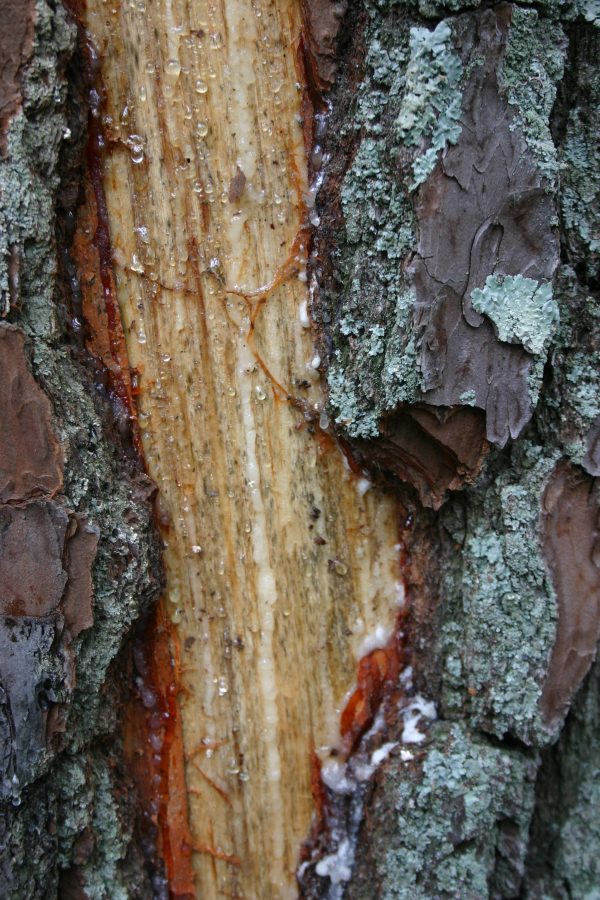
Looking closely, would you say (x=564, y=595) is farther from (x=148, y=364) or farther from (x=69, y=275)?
(x=69, y=275)

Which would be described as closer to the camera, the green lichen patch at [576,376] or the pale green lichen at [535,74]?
the pale green lichen at [535,74]

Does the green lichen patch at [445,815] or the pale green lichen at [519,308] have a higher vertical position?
the pale green lichen at [519,308]

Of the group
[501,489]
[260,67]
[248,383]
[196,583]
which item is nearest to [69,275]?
[248,383]

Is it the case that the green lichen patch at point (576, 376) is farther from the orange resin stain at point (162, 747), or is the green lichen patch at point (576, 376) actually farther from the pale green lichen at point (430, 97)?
the orange resin stain at point (162, 747)

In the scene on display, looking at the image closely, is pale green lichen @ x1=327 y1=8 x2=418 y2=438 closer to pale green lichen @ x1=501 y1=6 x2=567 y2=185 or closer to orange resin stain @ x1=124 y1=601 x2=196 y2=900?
pale green lichen @ x1=501 y1=6 x2=567 y2=185

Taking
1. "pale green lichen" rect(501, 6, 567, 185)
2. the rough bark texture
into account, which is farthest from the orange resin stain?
"pale green lichen" rect(501, 6, 567, 185)

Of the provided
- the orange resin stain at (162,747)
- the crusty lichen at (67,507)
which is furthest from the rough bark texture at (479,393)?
the crusty lichen at (67,507)

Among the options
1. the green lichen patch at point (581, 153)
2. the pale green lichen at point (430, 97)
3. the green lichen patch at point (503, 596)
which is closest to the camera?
the pale green lichen at point (430, 97)
